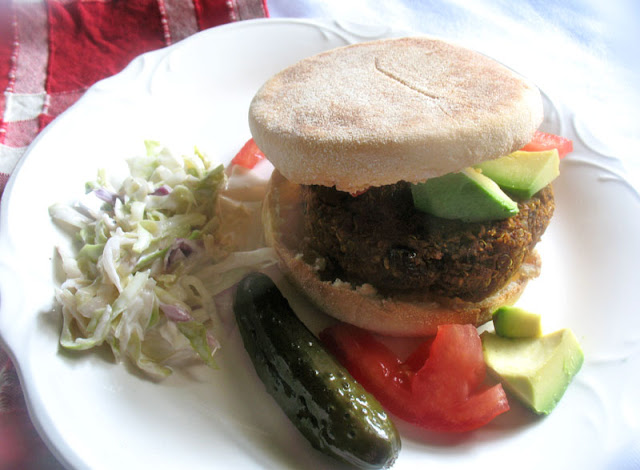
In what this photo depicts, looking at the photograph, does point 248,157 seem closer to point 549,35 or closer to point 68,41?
point 68,41

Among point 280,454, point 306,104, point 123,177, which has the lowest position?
point 280,454

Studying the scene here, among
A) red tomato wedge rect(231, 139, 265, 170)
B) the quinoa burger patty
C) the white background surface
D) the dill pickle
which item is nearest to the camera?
the dill pickle

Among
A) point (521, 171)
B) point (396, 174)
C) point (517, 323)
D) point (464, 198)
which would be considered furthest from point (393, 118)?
point (517, 323)

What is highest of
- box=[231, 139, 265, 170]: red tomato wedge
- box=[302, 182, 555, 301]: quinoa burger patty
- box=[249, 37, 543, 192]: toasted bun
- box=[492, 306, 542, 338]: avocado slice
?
box=[249, 37, 543, 192]: toasted bun

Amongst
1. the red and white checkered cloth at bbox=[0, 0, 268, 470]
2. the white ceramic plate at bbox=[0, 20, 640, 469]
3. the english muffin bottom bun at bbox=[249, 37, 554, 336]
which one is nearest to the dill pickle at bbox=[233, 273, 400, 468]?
the white ceramic plate at bbox=[0, 20, 640, 469]

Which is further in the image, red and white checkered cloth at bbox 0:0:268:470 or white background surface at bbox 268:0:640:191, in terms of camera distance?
white background surface at bbox 268:0:640:191

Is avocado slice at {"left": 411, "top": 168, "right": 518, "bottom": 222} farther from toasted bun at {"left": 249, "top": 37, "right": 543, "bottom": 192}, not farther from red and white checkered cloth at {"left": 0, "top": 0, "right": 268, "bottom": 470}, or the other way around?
red and white checkered cloth at {"left": 0, "top": 0, "right": 268, "bottom": 470}

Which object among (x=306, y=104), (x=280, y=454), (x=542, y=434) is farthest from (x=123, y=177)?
(x=542, y=434)

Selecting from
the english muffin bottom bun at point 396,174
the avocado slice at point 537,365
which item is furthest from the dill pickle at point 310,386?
the avocado slice at point 537,365

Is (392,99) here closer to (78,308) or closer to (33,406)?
(78,308)
